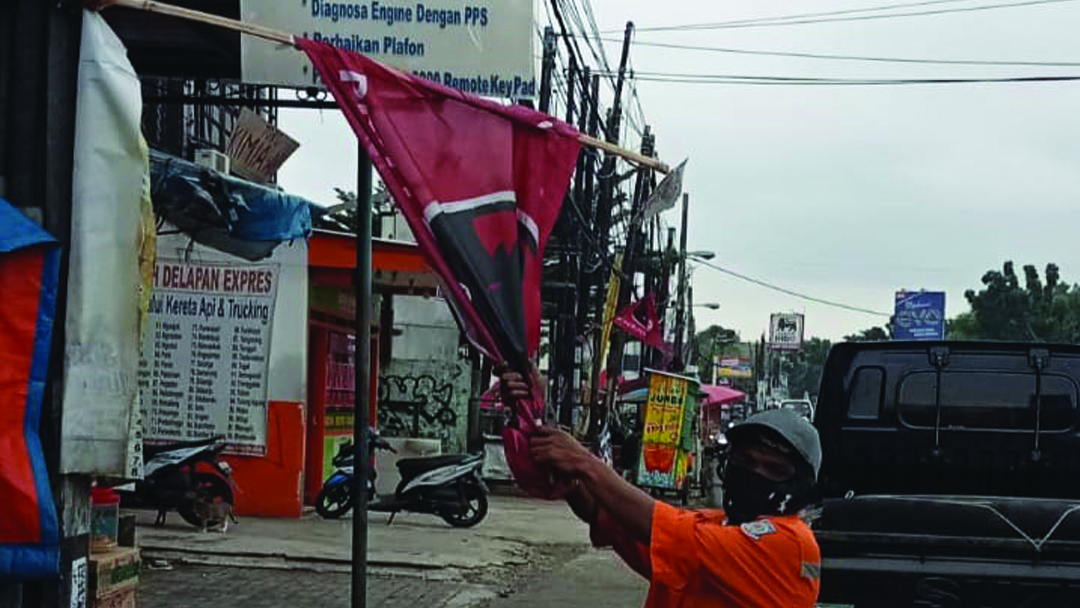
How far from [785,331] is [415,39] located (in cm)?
6431

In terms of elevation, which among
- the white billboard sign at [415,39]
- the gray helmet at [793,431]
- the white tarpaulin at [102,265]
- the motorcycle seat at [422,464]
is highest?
the white billboard sign at [415,39]

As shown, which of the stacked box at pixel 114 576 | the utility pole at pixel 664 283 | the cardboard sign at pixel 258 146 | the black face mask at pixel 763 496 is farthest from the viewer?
the utility pole at pixel 664 283

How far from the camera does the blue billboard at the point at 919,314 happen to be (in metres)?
47.9

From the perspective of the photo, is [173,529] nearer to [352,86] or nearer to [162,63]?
[162,63]

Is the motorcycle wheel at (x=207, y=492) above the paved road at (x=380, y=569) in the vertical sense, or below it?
above

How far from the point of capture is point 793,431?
130 inches

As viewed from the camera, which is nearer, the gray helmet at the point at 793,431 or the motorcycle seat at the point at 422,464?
the gray helmet at the point at 793,431

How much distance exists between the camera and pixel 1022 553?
5.72 meters

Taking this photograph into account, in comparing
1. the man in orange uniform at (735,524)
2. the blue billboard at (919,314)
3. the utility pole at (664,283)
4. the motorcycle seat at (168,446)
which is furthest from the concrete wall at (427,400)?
the blue billboard at (919,314)

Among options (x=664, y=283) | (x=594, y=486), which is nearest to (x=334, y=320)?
(x=594, y=486)

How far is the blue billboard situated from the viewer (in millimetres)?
47906

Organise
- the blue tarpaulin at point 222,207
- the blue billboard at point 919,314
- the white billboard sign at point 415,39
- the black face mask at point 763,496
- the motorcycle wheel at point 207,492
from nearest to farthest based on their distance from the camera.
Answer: the black face mask at point 763,496
the white billboard sign at point 415,39
the blue tarpaulin at point 222,207
the motorcycle wheel at point 207,492
the blue billboard at point 919,314

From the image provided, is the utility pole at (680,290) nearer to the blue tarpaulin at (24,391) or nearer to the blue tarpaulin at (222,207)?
the blue tarpaulin at (222,207)

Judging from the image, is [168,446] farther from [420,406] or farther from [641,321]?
[641,321]
